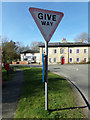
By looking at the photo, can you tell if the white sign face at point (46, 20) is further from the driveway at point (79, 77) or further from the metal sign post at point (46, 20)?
the driveway at point (79, 77)

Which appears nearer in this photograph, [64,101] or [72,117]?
[72,117]

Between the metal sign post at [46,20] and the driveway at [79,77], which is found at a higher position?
the metal sign post at [46,20]

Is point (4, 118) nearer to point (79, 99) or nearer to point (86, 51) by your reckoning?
point (79, 99)

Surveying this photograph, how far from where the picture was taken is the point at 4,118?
2.41m

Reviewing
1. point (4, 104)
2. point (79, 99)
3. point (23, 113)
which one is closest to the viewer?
point (23, 113)

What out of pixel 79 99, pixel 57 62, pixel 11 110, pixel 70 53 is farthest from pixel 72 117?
pixel 70 53

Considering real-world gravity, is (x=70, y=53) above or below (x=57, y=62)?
above

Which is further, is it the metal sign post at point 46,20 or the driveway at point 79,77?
the driveway at point 79,77

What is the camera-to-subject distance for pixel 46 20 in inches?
91.0

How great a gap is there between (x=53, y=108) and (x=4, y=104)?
73.8 inches

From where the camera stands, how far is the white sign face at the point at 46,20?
224 centimetres

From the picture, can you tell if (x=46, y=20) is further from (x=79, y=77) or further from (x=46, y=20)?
(x=79, y=77)

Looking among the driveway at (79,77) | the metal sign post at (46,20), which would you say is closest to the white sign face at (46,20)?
the metal sign post at (46,20)

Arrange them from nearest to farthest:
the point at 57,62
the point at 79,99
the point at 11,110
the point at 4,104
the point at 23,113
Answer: the point at 23,113
the point at 11,110
the point at 4,104
the point at 79,99
the point at 57,62
